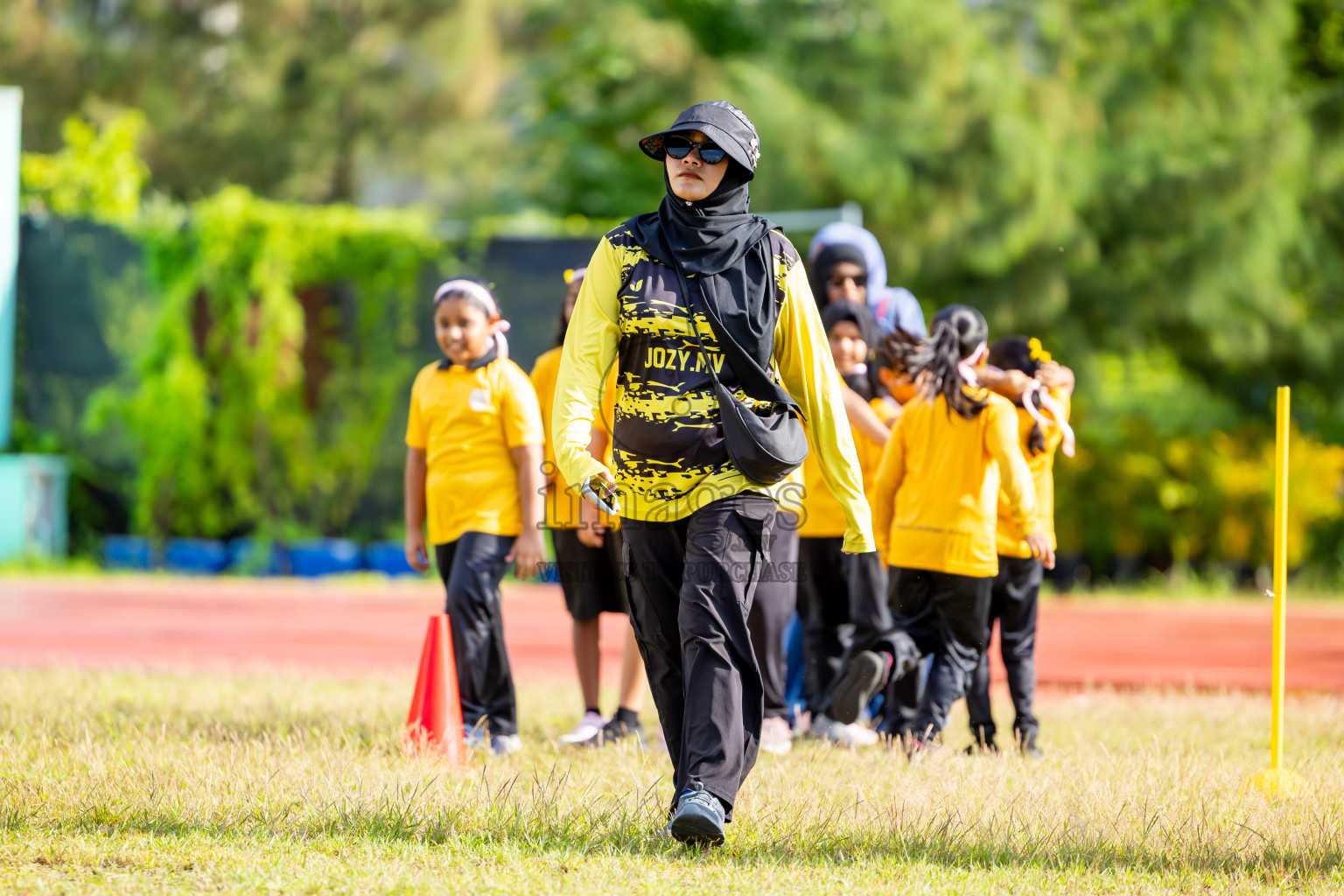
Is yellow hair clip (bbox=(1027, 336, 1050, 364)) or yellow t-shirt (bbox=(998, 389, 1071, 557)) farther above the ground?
yellow hair clip (bbox=(1027, 336, 1050, 364))

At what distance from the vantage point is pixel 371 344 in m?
14.1

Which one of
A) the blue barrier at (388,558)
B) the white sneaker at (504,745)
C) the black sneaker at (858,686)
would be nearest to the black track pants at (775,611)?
the black sneaker at (858,686)

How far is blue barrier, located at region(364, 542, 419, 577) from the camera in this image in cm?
1397

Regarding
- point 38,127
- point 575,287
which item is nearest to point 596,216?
point 38,127

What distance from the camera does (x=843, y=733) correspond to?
6.03 meters

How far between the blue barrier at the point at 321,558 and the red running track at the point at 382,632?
0.89 feet

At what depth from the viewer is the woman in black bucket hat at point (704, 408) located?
13.2ft

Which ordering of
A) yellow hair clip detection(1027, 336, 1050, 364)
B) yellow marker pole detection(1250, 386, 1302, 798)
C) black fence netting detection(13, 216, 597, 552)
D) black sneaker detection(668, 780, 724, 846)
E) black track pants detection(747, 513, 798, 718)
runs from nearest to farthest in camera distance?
black sneaker detection(668, 780, 724, 846)
yellow marker pole detection(1250, 386, 1302, 798)
black track pants detection(747, 513, 798, 718)
yellow hair clip detection(1027, 336, 1050, 364)
black fence netting detection(13, 216, 597, 552)

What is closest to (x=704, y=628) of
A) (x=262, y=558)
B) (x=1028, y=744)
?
(x=1028, y=744)

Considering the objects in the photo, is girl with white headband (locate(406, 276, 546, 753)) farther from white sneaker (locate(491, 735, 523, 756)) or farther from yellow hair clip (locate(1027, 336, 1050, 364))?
yellow hair clip (locate(1027, 336, 1050, 364))

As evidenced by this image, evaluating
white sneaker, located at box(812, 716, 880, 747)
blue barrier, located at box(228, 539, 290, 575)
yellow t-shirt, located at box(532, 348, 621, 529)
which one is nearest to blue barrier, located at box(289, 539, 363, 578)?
blue barrier, located at box(228, 539, 290, 575)

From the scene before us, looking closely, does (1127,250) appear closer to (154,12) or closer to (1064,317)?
(1064,317)

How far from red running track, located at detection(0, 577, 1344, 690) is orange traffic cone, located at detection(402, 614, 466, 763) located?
283 cm

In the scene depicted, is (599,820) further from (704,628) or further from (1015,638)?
(1015,638)
